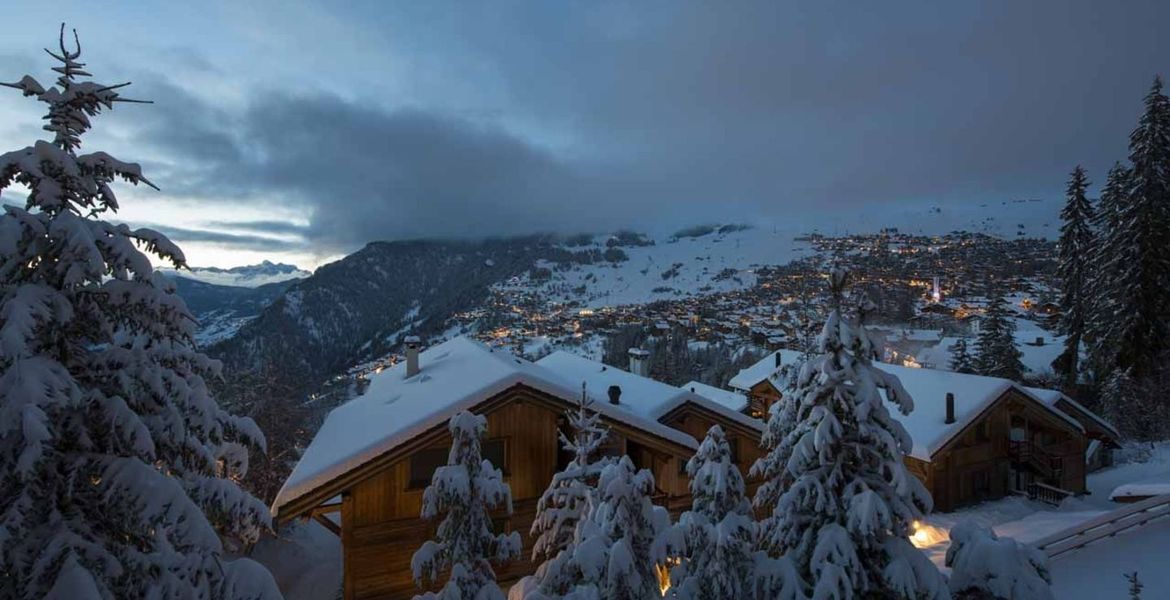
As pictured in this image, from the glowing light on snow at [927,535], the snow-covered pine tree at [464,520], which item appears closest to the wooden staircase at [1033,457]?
the glowing light on snow at [927,535]

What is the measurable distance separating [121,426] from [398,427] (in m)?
9.65

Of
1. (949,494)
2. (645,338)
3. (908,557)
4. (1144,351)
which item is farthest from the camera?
(645,338)

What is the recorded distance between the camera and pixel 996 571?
8.12 meters

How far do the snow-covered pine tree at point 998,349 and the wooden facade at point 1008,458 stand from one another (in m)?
12.6

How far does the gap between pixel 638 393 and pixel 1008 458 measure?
20377mm

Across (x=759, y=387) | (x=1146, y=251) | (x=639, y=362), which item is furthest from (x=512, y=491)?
(x=1146, y=251)

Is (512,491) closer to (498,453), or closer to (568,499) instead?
(498,453)

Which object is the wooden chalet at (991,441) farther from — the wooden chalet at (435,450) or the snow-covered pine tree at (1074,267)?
the snow-covered pine tree at (1074,267)

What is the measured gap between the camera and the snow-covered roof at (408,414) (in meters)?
13.3

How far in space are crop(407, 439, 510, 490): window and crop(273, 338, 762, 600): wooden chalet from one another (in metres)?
0.03

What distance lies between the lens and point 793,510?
8609 mm

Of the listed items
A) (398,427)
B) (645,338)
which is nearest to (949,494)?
(398,427)

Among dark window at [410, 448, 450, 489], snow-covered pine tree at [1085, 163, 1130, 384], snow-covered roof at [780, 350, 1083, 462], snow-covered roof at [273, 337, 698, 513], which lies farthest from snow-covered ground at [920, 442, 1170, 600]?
snow-covered pine tree at [1085, 163, 1130, 384]

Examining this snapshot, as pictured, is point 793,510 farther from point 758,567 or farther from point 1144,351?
point 1144,351
